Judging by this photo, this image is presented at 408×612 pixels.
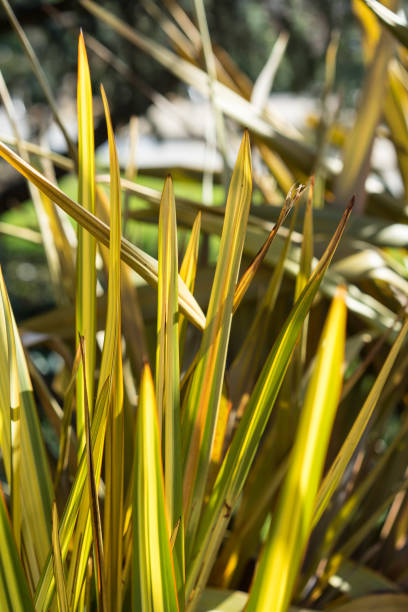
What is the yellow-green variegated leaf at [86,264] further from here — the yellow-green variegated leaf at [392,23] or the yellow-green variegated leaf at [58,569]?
the yellow-green variegated leaf at [392,23]

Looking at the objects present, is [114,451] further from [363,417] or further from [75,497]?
[363,417]

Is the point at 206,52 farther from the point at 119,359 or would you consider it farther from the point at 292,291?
the point at 119,359

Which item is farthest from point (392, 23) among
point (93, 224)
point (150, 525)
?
point (150, 525)

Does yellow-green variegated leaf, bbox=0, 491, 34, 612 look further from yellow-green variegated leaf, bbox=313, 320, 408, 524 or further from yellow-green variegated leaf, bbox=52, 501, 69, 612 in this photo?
yellow-green variegated leaf, bbox=313, 320, 408, 524

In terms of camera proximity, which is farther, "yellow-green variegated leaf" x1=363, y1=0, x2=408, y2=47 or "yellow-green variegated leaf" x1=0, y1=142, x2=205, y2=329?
"yellow-green variegated leaf" x1=363, y1=0, x2=408, y2=47

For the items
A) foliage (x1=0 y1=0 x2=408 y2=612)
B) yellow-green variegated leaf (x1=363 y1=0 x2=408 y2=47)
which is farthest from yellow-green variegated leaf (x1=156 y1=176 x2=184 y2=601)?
yellow-green variegated leaf (x1=363 y1=0 x2=408 y2=47)

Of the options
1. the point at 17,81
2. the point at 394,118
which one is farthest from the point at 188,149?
the point at 394,118
